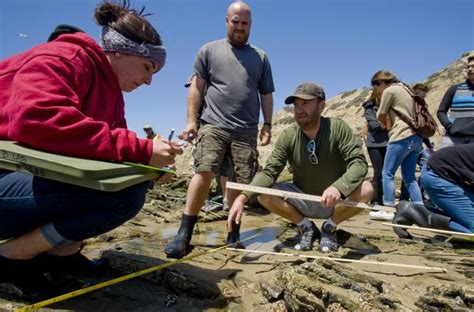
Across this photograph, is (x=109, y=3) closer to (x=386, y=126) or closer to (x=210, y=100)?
(x=210, y=100)

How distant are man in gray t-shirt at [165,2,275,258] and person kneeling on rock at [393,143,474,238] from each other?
1722 millimetres

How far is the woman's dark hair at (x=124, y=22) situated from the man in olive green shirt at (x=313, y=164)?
1.67 metres

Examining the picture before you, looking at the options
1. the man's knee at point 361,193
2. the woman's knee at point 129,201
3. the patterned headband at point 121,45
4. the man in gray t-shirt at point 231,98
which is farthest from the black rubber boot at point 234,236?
the patterned headband at point 121,45

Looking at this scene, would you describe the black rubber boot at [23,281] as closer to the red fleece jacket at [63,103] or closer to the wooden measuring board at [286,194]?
the red fleece jacket at [63,103]

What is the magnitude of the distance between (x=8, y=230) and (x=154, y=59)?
1.23 m

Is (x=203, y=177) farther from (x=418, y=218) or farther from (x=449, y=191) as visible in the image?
(x=449, y=191)

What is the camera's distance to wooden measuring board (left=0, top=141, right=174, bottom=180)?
186 cm

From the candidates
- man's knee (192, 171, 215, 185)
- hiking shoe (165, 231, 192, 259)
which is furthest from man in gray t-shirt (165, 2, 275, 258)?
hiking shoe (165, 231, 192, 259)

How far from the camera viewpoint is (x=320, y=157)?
3928 millimetres

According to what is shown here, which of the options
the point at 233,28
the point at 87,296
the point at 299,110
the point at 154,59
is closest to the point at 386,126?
the point at 299,110

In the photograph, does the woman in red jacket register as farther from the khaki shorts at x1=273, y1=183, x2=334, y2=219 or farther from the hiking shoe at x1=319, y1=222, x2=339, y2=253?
the khaki shorts at x1=273, y1=183, x2=334, y2=219

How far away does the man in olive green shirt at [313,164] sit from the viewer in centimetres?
372

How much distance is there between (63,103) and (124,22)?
0.72 meters

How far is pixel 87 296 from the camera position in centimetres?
235
